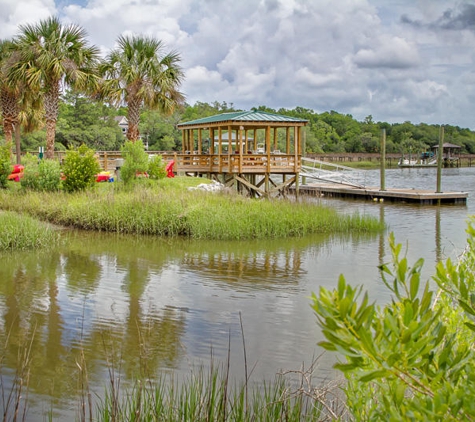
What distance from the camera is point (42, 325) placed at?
809 cm

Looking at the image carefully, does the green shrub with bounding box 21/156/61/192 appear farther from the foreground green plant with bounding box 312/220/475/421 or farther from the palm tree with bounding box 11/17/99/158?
the foreground green plant with bounding box 312/220/475/421

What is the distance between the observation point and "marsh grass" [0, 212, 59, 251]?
45.0ft

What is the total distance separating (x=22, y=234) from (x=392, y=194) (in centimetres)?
1891

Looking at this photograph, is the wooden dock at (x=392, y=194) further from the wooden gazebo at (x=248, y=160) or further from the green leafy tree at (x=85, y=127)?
the green leafy tree at (x=85, y=127)

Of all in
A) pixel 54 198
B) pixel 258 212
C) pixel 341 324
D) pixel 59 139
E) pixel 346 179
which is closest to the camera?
pixel 341 324

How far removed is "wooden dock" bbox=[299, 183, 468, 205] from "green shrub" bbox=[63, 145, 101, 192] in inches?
340

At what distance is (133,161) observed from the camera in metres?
22.0

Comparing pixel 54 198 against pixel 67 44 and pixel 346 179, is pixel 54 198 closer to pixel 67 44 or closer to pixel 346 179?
pixel 67 44

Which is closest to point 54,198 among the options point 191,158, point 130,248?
point 130,248

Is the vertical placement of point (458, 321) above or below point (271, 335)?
above

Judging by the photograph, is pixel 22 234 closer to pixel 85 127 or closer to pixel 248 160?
pixel 248 160

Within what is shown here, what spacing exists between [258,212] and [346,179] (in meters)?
18.9

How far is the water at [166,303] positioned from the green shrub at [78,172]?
5.09m

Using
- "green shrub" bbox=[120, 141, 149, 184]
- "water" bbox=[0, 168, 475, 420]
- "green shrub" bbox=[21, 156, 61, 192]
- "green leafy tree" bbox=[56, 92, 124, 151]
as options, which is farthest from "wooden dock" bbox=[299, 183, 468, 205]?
"green leafy tree" bbox=[56, 92, 124, 151]
